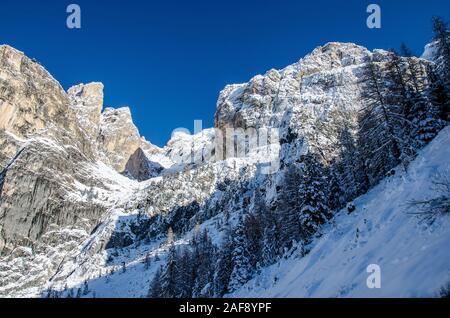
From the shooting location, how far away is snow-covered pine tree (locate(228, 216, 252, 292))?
145ft

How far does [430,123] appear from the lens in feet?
120

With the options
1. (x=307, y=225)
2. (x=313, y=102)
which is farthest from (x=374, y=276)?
(x=313, y=102)

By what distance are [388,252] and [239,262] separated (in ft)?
102

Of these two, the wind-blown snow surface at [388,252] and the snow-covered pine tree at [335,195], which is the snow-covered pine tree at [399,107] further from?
the snow-covered pine tree at [335,195]

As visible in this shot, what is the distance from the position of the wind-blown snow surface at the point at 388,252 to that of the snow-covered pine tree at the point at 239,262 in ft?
44.5

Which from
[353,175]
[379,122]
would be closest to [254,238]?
[353,175]

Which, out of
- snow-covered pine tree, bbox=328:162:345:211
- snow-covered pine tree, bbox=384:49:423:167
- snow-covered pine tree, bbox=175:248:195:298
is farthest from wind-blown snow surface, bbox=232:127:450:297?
snow-covered pine tree, bbox=175:248:195:298

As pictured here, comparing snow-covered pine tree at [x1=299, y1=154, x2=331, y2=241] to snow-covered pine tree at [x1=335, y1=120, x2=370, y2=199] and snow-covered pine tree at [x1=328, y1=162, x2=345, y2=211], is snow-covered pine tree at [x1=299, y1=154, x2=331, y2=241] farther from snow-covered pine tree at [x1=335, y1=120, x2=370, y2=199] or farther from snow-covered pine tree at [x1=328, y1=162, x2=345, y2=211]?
snow-covered pine tree at [x1=335, y1=120, x2=370, y2=199]

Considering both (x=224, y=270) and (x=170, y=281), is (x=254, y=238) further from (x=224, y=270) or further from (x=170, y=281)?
(x=170, y=281)

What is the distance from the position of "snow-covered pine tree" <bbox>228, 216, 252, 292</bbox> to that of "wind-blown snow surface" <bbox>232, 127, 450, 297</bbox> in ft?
44.5
